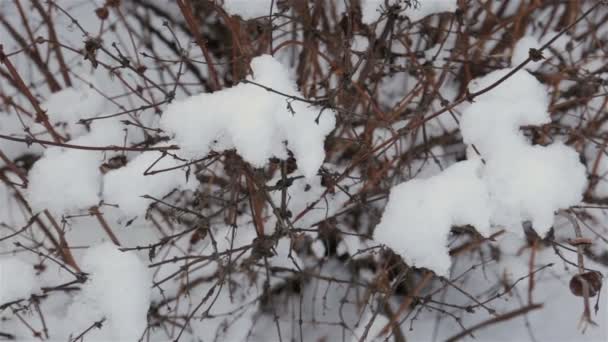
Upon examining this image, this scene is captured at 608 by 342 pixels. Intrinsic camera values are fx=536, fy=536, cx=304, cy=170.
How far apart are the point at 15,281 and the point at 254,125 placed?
2.71ft

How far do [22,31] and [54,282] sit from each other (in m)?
0.95

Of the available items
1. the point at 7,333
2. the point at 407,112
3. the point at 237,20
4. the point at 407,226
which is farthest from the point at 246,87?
the point at 7,333

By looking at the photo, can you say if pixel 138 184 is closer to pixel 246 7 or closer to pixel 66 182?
pixel 66 182

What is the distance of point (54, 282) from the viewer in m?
1.81

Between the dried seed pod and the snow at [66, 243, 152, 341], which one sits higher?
the snow at [66, 243, 152, 341]

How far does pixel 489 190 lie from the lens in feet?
3.93

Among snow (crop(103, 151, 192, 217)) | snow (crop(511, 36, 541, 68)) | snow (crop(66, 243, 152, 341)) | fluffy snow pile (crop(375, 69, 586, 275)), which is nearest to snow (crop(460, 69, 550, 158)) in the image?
fluffy snow pile (crop(375, 69, 586, 275))

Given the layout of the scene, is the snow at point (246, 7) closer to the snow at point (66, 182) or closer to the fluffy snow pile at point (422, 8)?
the fluffy snow pile at point (422, 8)

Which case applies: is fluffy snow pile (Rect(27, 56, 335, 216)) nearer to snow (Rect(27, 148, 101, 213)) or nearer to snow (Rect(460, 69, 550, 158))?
snow (Rect(27, 148, 101, 213))

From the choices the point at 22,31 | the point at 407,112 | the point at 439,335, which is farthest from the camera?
the point at 22,31

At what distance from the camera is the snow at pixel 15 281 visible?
4.56 feet

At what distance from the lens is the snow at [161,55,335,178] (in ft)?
3.55

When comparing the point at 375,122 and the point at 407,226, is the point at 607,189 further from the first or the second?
the point at 407,226

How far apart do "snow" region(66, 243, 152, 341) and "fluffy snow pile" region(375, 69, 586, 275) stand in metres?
0.58
